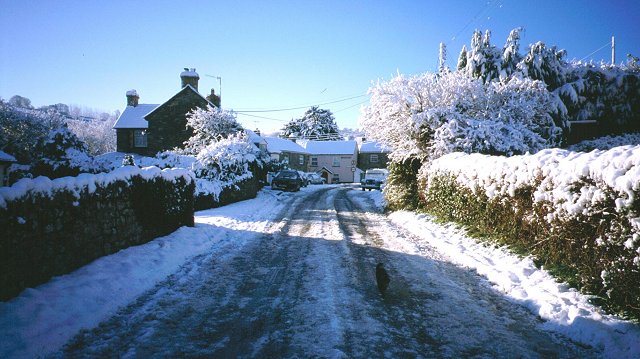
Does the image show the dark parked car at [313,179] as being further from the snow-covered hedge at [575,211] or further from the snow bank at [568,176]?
the snow bank at [568,176]

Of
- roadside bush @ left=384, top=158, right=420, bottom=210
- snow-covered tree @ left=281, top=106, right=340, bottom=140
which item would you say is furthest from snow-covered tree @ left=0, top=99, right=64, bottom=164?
snow-covered tree @ left=281, top=106, right=340, bottom=140

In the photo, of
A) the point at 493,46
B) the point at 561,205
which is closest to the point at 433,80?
the point at 493,46

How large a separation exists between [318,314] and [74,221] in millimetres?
4429

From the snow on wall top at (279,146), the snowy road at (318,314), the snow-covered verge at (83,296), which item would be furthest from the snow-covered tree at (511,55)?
the snow on wall top at (279,146)

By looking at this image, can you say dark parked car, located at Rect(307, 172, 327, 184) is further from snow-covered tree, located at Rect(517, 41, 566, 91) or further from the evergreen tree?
snow-covered tree, located at Rect(517, 41, 566, 91)

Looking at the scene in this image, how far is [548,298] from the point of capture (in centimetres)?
486

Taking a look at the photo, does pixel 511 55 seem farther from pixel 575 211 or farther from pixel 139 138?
pixel 139 138

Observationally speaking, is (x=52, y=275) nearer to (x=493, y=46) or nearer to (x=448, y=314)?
(x=448, y=314)

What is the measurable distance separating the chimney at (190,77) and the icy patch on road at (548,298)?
32977mm

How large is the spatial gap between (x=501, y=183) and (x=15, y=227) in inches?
349

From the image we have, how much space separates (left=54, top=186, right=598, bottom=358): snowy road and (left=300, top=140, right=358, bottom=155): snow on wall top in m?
51.0

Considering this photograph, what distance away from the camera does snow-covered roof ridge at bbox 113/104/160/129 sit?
119 ft

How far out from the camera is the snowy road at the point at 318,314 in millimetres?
3633

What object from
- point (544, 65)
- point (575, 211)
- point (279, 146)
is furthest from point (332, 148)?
point (575, 211)
